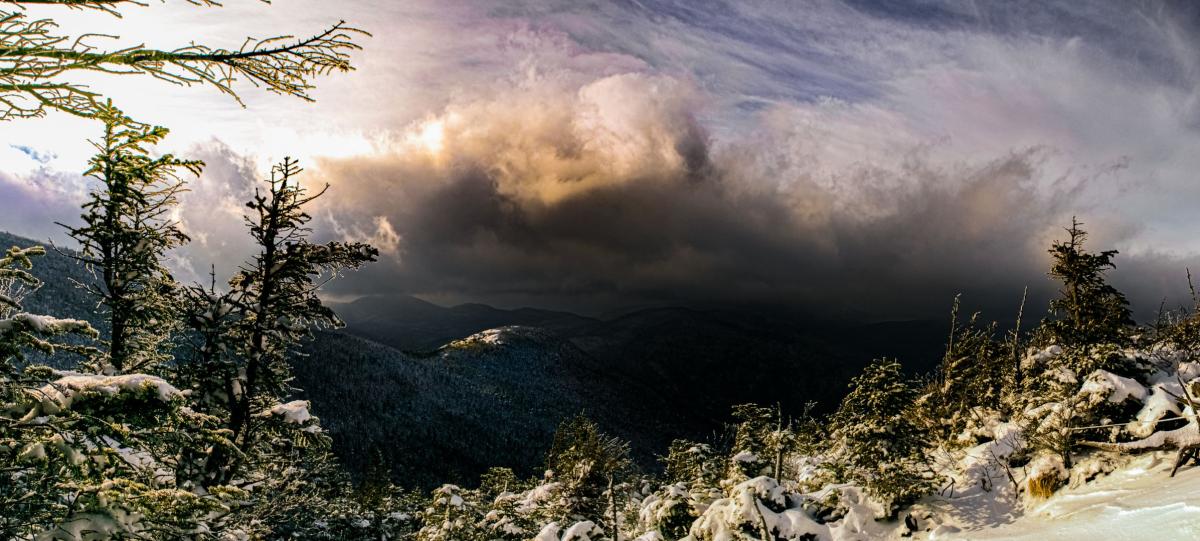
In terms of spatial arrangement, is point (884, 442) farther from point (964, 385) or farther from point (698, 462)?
point (698, 462)

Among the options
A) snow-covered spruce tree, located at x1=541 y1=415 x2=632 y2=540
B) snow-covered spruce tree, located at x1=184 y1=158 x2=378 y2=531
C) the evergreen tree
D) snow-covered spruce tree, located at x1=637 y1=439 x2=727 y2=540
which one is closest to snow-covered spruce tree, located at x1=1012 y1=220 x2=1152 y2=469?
the evergreen tree

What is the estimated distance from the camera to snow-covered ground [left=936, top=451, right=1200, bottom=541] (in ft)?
23.8

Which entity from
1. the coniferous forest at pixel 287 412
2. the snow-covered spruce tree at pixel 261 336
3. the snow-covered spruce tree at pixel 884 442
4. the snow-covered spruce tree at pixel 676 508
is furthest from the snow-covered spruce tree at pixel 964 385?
the snow-covered spruce tree at pixel 261 336

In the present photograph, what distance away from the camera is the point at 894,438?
44.5 ft

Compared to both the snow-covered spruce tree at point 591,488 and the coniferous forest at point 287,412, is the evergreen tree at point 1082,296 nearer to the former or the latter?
the coniferous forest at point 287,412

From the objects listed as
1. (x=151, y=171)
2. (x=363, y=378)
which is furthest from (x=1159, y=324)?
(x=363, y=378)

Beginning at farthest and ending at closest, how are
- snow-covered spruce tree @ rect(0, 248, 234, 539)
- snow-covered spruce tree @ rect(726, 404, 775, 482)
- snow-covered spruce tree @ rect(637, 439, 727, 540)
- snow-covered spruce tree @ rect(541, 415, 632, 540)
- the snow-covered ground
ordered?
snow-covered spruce tree @ rect(726, 404, 775, 482)
snow-covered spruce tree @ rect(541, 415, 632, 540)
snow-covered spruce tree @ rect(637, 439, 727, 540)
the snow-covered ground
snow-covered spruce tree @ rect(0, 248, 234, 539)

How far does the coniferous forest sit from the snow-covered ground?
6.7 inches

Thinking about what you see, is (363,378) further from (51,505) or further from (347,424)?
(51,505)

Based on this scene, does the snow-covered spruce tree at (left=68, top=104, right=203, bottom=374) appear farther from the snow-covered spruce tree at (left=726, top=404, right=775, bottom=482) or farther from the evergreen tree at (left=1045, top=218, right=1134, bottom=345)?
the evergreen tree at (left=1045, top=218, right=1134, bottom=345)

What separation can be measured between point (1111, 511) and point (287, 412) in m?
14.9

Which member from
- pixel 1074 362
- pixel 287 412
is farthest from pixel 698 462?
pixel 287 412

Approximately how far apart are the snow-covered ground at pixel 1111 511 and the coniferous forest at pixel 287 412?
0.17 metres

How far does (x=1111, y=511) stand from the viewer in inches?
343
